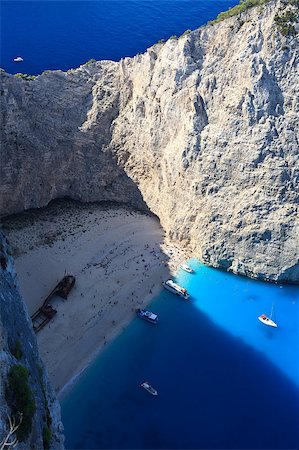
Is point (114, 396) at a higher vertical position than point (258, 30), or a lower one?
lower

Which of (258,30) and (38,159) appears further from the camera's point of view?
(38,159)

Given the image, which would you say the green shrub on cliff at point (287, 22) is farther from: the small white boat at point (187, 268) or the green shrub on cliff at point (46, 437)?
the green shrub on cliff at point (46, 437)

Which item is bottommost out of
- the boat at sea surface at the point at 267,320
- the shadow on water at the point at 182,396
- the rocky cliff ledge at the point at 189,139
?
the shadow on water at the point at 182,396

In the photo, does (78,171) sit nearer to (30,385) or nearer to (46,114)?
(46,114)

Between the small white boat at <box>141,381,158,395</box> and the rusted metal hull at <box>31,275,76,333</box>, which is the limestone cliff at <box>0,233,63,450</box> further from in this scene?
the rusted metal hull at <box>31,275,76,333</box>

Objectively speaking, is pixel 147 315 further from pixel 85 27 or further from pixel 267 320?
pixel 85 27

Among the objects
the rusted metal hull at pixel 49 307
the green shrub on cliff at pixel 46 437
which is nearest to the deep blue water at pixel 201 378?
the rusted metal hull at pixel 49 307

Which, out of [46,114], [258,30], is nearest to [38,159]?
[46,114]
